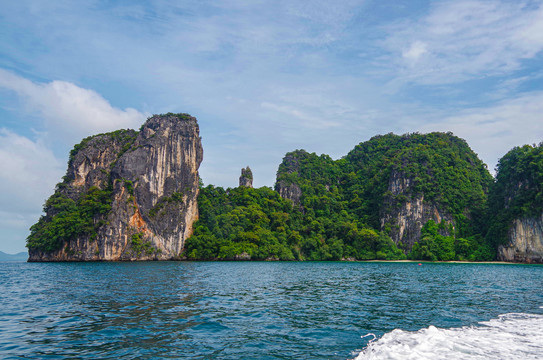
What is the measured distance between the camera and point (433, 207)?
101562 mm

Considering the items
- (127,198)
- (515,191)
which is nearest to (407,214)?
(515,191)

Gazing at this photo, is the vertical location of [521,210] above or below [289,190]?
below

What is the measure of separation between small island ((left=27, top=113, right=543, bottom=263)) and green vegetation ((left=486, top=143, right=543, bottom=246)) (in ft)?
0.97

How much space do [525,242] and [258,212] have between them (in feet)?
211

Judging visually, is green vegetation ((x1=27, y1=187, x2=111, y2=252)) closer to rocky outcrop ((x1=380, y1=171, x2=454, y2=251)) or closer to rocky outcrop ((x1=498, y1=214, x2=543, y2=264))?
rocky outcrop ((x1=380, y1=171, x2=454, y2=251))

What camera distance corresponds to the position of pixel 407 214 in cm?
10262

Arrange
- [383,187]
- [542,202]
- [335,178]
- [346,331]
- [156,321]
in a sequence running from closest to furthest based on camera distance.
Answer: [346,331] → [156,321] → [542,202] → [383,187] → [335,178]

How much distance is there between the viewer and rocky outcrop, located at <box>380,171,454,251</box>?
9906cm

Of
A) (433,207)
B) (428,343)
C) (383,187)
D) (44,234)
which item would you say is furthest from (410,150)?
(428,343)

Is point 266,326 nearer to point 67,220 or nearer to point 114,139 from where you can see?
point 67,220

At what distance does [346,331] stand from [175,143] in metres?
88.3

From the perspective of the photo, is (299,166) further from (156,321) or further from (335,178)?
(156,321)

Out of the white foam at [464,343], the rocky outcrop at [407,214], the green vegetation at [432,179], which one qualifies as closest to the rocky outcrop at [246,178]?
the green vegetation at [432,179]

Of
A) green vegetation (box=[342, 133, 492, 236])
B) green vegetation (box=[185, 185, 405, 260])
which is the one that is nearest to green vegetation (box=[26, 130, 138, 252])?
green vegetation (box=[185, 185, 405, 260])
